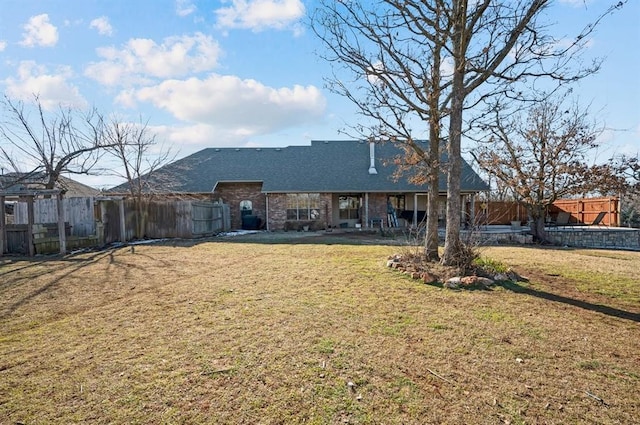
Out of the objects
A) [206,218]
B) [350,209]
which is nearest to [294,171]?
[350,209]

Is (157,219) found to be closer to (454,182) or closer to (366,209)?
(366,209)

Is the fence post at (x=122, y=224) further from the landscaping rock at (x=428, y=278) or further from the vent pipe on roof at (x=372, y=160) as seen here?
the vent pipe on roof at (x=372, y=160)

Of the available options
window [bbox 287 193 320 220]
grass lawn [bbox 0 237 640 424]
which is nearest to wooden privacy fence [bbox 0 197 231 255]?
window [bbox 287 193 320 220]

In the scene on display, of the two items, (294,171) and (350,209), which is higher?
(294,171)

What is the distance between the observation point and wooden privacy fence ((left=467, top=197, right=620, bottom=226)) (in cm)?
1932

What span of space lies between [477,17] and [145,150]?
58.0 feet

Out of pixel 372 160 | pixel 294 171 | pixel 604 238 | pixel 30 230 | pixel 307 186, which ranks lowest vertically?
pixel 604 238

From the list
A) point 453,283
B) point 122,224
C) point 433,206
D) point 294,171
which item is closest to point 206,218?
point 122,224

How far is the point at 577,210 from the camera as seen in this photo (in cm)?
2130

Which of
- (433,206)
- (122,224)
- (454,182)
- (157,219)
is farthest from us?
(157,219)

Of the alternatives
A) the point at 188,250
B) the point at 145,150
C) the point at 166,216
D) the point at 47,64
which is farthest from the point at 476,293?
the point at 145,150

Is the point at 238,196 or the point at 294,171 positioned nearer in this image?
the point at 294,171

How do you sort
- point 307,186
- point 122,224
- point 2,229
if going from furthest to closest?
point 307,186, point 122,224, point 2,229

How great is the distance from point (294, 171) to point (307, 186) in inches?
77.2
